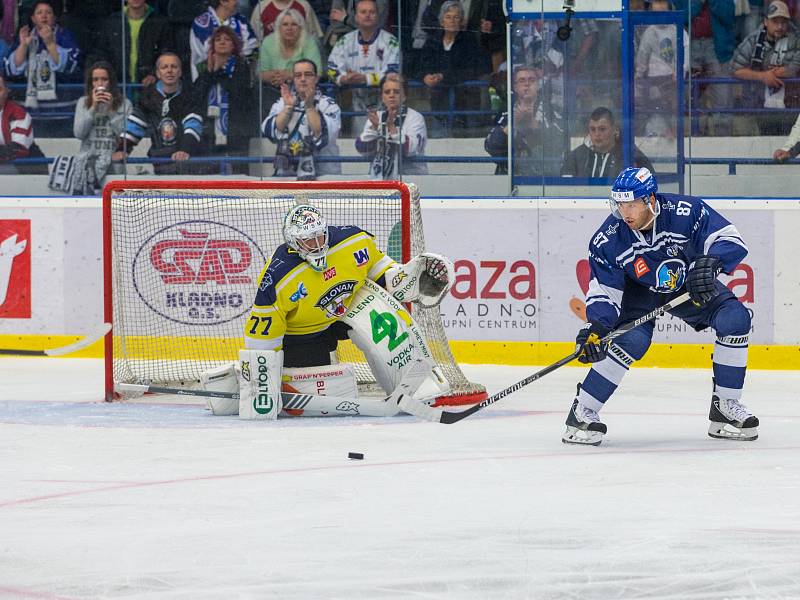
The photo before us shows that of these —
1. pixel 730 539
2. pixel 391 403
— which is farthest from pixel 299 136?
pixel 730 539

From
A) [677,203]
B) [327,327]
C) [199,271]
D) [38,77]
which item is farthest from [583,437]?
[38,77]

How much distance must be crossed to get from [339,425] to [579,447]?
3.29ft

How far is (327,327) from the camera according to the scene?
5.90 m

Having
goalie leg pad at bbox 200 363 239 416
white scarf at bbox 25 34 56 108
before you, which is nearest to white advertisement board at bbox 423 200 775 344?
goalie leg pad at bbox 200 363 239 416

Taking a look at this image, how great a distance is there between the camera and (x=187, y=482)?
15.0ft

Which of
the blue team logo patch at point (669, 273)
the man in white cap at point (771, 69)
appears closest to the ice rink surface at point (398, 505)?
the blue team logo patch at point (669, 273)

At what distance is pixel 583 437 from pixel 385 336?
1.04 metres

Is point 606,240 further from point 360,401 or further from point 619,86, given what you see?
point 619,86

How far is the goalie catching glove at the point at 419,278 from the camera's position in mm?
5930

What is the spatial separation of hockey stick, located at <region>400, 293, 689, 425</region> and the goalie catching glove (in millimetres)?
448

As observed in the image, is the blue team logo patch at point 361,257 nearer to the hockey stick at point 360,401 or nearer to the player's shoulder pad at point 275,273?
the player's shoulder pad at point 275,273

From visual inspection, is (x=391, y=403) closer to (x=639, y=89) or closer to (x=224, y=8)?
(x=639, y=89)

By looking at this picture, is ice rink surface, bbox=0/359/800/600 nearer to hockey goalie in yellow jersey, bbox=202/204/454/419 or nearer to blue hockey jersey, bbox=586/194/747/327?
hockey goalie in yellow jersey, bbox=202/204/454/419

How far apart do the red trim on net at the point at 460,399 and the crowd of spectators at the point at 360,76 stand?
1.71 metres
